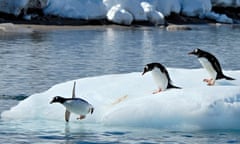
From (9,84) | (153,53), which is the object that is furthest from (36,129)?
(153,53)

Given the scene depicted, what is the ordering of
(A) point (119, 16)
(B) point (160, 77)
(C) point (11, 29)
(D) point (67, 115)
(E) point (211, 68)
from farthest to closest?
1. (A) point (119, 16)
2. (C) point (11, 29)
3. (E) point (211, 68)
4. (B) point (160, 77)
5. (D) point (67, 115)

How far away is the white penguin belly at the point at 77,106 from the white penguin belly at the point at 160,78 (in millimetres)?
1344

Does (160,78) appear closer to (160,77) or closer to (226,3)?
(160,77)

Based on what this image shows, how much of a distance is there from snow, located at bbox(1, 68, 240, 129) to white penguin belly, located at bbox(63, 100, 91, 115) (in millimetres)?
304

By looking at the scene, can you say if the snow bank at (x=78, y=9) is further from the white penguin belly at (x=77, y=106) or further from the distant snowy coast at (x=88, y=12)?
the white penguin belly at (x=77, y=106)

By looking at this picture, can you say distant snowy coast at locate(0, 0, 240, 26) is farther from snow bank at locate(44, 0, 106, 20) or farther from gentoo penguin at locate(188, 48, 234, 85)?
gentoo penguin at locate(188, 48, 234, 85)

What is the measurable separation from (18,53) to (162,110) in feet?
53.1

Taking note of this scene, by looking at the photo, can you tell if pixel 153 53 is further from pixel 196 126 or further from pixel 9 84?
pixel 196 126

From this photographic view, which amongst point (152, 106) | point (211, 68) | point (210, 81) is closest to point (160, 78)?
point (210, 81)

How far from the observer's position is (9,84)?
17062 millimetres

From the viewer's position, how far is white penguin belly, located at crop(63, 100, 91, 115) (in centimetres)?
1051

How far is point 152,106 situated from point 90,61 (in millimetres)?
13749

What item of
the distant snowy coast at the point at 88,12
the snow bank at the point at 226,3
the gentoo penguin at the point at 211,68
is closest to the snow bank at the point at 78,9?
the distant snowy coast at the point at 88,12

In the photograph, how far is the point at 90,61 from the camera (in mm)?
24156
